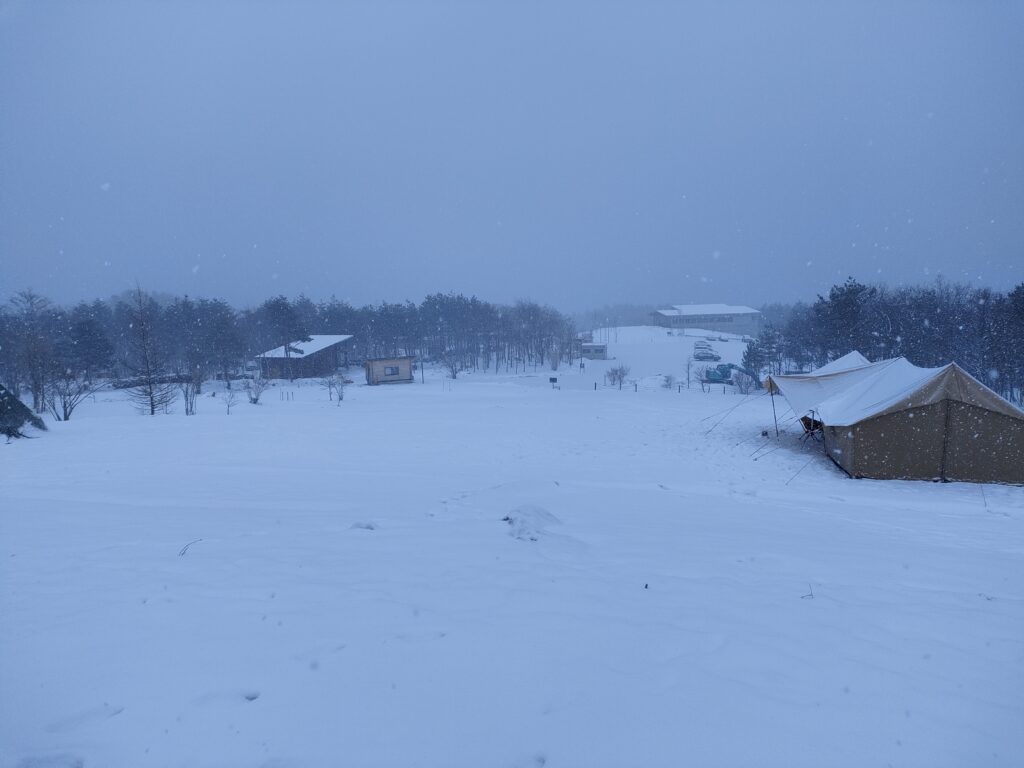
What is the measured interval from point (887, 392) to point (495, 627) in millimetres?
12820

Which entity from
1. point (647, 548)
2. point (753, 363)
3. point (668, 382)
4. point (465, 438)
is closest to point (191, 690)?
point (647, 548)

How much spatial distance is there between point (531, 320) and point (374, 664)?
54.2m

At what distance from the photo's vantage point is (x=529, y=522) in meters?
6.12

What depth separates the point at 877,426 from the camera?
11.3 meters

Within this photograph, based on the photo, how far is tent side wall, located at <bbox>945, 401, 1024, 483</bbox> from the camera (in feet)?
35.1

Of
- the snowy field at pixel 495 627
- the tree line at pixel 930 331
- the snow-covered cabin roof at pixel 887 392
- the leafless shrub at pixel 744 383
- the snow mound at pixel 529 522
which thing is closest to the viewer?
the snowy field at pixel 495 627

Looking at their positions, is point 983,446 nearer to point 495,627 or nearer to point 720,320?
point 495,627

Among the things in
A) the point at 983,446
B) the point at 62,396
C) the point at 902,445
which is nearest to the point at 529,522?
the point at 902,445

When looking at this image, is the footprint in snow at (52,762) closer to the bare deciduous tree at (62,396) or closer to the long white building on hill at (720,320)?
the bare deciduous tree at (62,396)

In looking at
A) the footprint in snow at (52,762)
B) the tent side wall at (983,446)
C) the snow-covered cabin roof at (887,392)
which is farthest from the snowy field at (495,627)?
the snow-covered cabin roof at (887,392)

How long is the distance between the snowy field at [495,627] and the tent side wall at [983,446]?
2.43m

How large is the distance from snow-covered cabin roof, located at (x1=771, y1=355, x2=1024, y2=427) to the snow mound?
9.12m

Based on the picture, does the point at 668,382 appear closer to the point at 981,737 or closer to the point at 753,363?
the point at 753,363

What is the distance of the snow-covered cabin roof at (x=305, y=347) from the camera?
43562 millimetres
